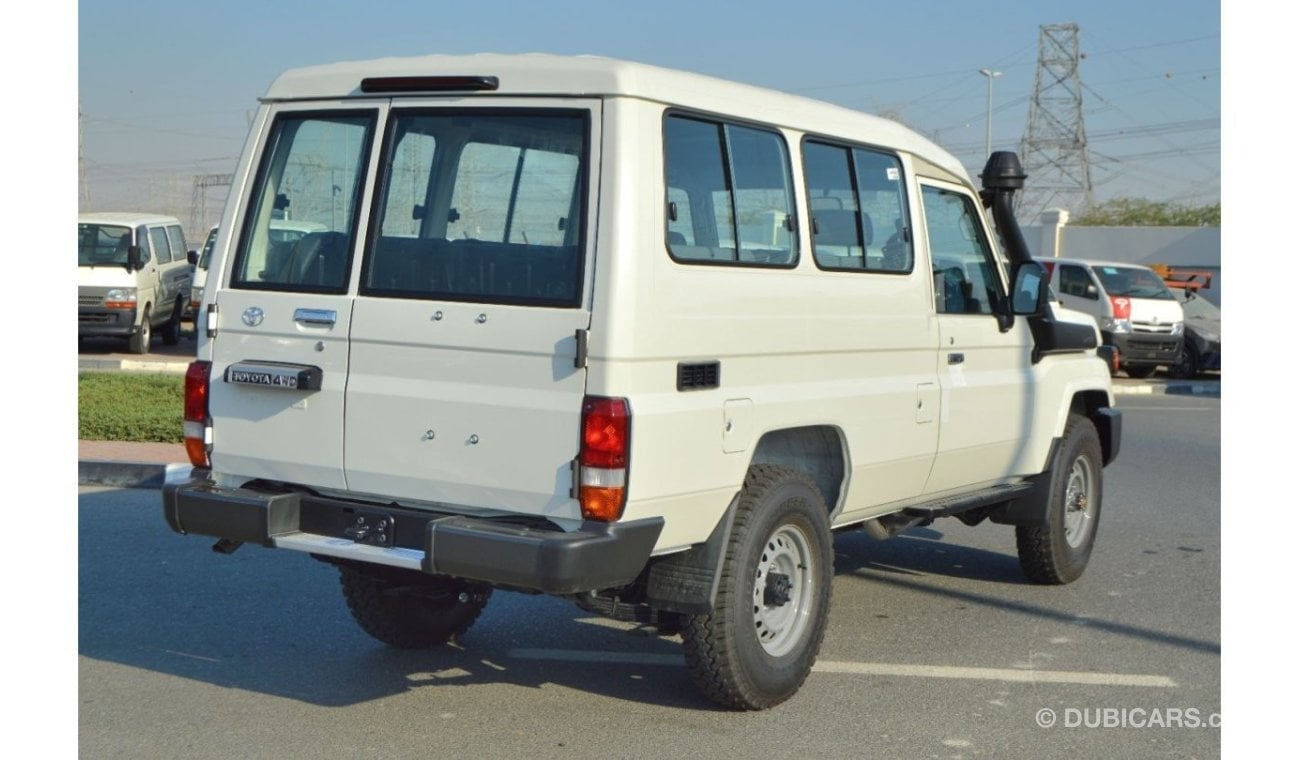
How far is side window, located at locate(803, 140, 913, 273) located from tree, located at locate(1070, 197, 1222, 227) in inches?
2377

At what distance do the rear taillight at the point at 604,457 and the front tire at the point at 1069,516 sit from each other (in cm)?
355

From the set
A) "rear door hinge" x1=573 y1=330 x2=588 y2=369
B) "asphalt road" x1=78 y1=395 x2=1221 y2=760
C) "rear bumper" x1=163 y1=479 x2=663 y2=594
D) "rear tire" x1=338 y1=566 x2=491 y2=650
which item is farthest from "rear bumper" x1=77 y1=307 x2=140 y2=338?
"rear door hinge" x1=573 y1=330 x2=588 y2=369

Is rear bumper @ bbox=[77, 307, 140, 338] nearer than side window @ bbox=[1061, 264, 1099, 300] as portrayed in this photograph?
Yes

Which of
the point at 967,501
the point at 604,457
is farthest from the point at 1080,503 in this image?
the point at 604,457

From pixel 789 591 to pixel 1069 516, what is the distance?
2904 mm

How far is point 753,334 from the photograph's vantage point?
221 inches

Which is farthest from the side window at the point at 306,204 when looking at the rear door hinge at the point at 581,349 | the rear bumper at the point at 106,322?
the rear bumper at the point at 106,322

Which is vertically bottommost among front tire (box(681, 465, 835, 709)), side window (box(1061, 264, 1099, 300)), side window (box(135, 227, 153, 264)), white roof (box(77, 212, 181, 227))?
front tire (box(681, 465, 835, 709))

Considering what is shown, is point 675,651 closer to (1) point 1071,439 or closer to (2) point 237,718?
(2) point 237,718

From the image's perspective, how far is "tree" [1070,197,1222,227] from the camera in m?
64.0

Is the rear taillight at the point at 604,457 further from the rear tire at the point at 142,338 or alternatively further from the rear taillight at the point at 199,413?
the rear tire at the point at 142,338

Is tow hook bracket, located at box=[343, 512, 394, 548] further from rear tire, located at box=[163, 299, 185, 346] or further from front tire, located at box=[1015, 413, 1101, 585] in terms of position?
rear tire, located at box=[163, 299, 185, 346]

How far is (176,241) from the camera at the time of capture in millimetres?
25438

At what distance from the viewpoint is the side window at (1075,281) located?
23.5 m
